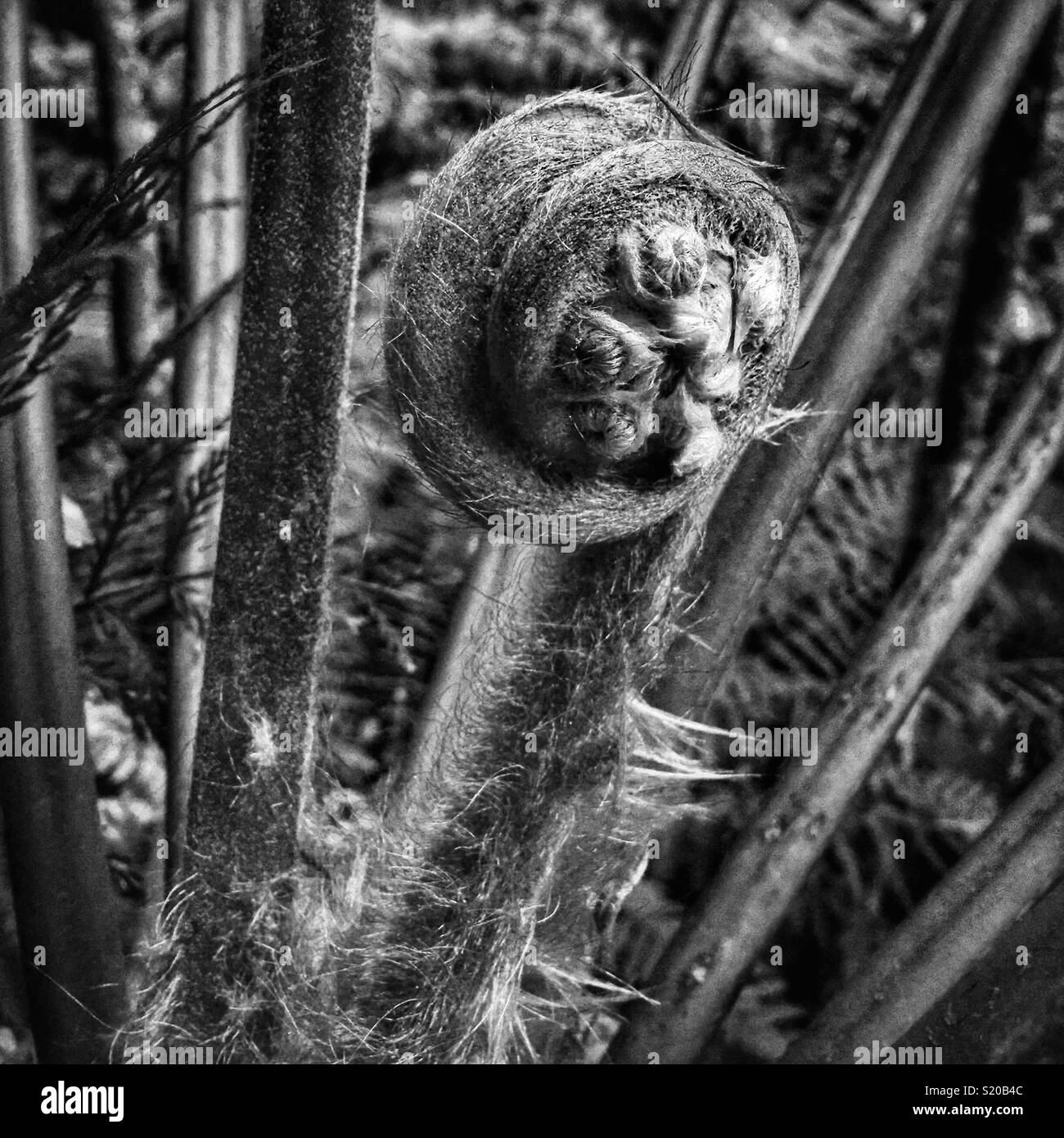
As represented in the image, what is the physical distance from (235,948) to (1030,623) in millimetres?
998

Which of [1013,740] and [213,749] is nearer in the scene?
[213,749]

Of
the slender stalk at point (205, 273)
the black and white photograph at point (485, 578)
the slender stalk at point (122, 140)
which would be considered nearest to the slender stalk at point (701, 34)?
the black and white photograph at point (485, 578)

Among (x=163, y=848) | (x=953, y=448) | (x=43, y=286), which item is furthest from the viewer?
(x=953, y=448)

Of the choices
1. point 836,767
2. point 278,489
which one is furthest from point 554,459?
point 836,767

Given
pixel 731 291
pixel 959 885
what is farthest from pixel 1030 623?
pixel 731 291

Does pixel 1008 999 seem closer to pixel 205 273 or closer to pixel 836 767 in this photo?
pixel 836 767

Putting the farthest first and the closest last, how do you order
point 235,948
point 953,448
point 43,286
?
point 953,448, point 235,948, point 43,286

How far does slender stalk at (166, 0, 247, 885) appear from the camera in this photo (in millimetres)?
746

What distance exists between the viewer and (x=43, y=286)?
0.45m

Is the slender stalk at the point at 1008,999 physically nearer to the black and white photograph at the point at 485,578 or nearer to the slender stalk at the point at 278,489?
the black and white photograph at the point at 485,578

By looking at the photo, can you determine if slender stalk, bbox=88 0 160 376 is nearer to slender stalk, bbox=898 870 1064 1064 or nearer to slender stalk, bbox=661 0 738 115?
slender stalk, bbox=661 0 738 115

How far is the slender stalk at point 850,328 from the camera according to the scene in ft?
2.04
